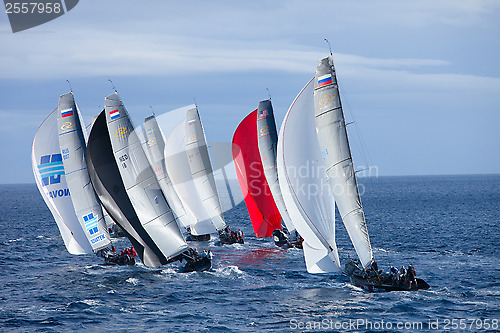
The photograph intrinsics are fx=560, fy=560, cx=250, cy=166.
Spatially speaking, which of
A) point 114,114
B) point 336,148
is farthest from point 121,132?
point 336,148

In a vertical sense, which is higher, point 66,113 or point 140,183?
point 66,113

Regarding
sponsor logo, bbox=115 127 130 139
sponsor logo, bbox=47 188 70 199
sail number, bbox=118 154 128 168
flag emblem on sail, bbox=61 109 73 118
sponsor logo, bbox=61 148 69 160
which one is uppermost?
flag emblem on sail, bbox=61 109 73 118

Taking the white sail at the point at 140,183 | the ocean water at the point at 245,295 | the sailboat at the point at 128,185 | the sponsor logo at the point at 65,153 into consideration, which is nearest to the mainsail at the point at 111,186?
the sailboat at the point at 128,185

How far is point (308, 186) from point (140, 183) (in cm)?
1313

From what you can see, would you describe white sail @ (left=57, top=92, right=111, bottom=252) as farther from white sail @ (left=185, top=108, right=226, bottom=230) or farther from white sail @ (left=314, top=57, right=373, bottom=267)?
white sail @ (left=314, top=57, right=373, bottom=267)

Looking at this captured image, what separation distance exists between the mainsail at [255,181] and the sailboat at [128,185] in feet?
52.6

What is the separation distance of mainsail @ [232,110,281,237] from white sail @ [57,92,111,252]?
54.6ft

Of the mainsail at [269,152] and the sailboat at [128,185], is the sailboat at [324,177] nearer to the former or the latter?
the sailboat at [128,185]

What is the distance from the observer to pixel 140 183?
139 feet

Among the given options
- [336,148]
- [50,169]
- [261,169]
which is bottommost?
[261,169]

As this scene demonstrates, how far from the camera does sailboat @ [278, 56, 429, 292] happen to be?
36.2 meters

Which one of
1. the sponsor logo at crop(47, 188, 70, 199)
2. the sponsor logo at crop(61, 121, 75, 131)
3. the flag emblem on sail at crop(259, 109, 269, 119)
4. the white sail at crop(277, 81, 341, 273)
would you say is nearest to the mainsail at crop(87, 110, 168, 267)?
the sponsor logo at crop(61, 121, 75, 131)

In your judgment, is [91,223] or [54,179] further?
[54,179]

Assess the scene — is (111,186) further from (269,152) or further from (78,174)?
(269,152)
